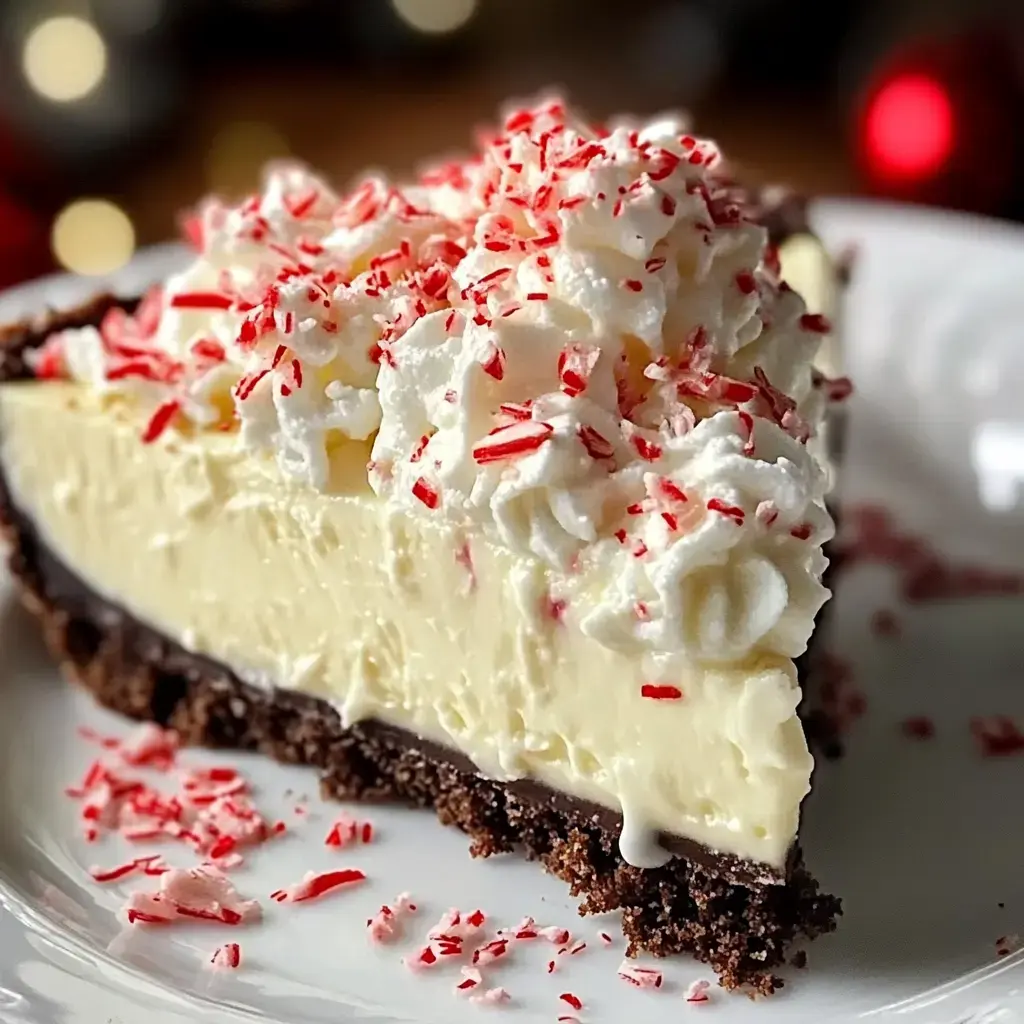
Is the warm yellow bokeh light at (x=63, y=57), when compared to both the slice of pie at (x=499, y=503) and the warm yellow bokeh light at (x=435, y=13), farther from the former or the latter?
the slice of pie at (x=499, y=503)

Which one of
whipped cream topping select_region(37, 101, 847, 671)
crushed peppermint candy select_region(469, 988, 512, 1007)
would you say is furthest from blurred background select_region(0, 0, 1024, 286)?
crushed peppermint candy select_region(469, 988, 512, 1007)

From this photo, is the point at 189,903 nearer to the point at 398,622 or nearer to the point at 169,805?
the point at 169,805

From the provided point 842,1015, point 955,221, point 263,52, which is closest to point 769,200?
point 955,221

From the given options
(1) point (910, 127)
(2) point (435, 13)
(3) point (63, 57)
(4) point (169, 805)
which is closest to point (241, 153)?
(2) point (435, 13)

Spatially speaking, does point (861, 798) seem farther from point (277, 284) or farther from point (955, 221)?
point (955, 221)

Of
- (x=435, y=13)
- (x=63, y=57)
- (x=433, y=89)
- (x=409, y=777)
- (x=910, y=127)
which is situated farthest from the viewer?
(x=433, y=89)

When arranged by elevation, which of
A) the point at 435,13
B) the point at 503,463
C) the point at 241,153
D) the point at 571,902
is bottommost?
the point at 571,902

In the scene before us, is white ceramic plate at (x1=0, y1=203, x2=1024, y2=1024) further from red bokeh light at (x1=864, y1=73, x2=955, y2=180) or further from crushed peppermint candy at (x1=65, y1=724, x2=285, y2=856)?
red bokeh light at (x1=864, y1=73, x2=955, y2=180)
